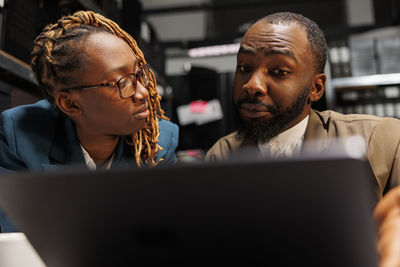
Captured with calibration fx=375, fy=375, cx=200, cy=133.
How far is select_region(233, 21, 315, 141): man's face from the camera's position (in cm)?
Result: 106

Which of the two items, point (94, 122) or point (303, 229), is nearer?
point (303, 229)

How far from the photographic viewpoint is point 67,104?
1.04 metres

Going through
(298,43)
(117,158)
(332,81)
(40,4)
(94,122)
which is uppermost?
(40,4)

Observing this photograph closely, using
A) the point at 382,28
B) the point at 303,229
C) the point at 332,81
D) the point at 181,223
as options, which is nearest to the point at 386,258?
the point at 303,229

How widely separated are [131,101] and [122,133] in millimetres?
93

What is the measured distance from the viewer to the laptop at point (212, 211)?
1.00ft

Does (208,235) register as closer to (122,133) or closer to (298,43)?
(122,133)

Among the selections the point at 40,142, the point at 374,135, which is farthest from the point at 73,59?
the point at 374,135

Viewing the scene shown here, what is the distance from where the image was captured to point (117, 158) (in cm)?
106

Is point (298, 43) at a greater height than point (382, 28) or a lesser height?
greater

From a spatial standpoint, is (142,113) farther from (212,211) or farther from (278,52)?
(212,211)

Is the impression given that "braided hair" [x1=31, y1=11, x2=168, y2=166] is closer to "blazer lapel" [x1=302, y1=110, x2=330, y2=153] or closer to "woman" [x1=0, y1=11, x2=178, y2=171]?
"woman" [x1=0, y1=11, x2=178, y2=171]

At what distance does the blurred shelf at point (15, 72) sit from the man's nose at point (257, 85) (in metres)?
0.74

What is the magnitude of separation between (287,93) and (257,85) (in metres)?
0.10
